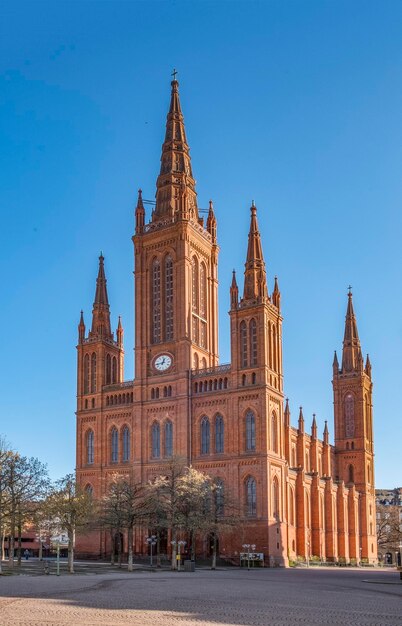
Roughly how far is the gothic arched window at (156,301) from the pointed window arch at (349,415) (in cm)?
5059

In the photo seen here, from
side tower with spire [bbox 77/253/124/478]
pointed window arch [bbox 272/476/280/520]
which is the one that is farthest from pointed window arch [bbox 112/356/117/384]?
pointed window arch [bbox 272/476/280/520]

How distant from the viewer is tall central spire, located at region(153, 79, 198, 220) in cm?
11569

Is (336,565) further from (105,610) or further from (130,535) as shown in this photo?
(105,610)

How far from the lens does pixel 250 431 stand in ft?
330

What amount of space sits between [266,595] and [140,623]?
50.4 feet

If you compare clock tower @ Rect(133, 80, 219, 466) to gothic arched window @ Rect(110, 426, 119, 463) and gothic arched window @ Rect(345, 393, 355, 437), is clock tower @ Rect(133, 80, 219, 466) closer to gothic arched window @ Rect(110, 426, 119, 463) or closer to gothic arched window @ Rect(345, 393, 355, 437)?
gothic arched window @ Rect(110, 426, 119, 463)

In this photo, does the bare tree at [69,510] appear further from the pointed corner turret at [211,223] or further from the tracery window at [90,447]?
the pointed corner turret at [211,223]

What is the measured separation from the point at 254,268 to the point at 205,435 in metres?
→ 22.2

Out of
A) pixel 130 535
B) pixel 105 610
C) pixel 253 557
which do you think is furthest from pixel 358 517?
pixel 105 610

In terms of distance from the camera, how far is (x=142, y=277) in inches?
4505

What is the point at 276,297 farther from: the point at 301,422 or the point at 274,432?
the point at 301,422

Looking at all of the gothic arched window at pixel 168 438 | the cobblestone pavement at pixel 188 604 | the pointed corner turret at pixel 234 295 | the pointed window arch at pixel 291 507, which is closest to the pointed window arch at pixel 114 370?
the gothic arched window at pixel 168 438

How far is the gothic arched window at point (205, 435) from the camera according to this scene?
341 ft

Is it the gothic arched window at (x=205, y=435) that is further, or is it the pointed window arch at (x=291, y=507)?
the pointed window arch at (x=291, y=507)
